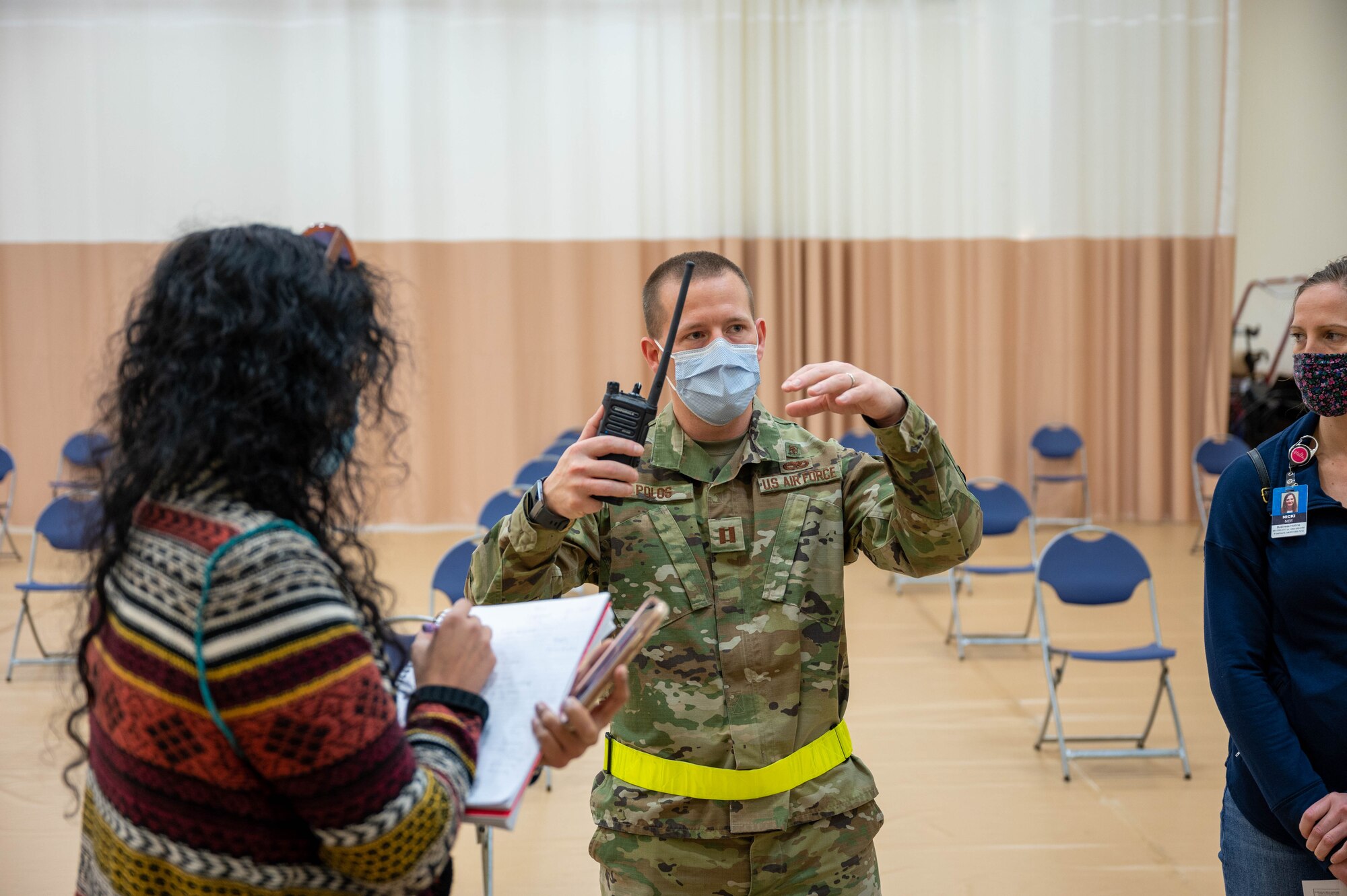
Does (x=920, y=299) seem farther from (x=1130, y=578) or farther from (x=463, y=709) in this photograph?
(x=463, y=709)

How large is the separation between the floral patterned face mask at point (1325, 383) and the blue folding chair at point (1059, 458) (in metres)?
7.06

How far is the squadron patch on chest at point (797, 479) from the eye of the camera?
1.79 metres

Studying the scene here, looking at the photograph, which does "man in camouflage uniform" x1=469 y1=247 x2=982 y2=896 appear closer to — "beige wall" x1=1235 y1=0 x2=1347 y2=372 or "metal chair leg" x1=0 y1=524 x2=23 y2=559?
"metal chair leg" x1=0 y1=524 x2=23 y2=559

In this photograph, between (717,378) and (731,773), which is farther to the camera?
(717,378)

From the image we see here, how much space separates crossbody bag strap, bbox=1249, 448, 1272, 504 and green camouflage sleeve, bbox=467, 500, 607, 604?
3.62 feet

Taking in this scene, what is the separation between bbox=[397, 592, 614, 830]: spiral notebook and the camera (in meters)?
1.10

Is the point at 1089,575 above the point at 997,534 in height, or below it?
above

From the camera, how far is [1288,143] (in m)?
9.23

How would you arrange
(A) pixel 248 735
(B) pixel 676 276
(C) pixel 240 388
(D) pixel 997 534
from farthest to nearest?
(D) pixel 997 534, (B) pixel 676 276, (C) pixel 240 388, (A) pixel 248 735

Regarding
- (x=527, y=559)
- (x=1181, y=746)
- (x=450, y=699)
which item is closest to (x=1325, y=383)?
(x=527, y=559)

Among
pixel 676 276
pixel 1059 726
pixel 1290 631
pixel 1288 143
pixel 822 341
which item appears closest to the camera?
pixel 1290 631

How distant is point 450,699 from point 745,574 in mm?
713

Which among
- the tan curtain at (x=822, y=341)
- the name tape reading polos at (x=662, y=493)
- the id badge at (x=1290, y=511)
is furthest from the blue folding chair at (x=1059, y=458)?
the name tape reading polos at (x=662, y=493)

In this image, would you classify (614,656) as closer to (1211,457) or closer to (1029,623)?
(1029,623)
